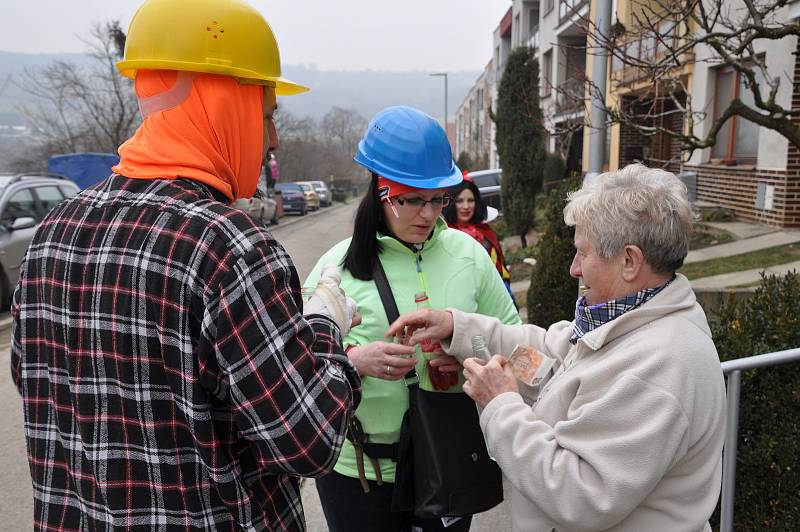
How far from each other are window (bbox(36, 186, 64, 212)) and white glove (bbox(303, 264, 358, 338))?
384 inches

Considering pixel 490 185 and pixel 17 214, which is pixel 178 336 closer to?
pixel 17 214

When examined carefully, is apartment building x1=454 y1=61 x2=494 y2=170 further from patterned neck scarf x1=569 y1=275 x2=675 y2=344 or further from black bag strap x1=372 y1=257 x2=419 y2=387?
patterned neck scarf x1=569 y1=275 x2=675 y2=344

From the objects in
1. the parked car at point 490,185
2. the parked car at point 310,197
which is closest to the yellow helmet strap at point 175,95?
the parked car at point 490,185

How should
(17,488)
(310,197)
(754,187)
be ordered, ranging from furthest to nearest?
(310,197) → (754,187) → (17,488)

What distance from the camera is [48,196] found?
1018 cm

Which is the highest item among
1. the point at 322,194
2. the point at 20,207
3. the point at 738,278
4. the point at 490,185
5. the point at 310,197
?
the point at 20,207

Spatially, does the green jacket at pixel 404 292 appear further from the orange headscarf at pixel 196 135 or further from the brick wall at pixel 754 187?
the brick wall at pixel 754 187

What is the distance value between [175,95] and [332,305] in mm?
614

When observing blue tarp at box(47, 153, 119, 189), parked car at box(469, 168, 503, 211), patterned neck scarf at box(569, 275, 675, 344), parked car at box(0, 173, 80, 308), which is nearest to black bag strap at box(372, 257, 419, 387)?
patterned neck scarf at box(569, 275, 675, 344)

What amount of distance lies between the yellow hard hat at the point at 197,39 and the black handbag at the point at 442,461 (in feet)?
4.08

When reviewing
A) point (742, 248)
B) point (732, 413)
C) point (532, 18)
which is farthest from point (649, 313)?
point (532, 18)

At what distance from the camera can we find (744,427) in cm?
257

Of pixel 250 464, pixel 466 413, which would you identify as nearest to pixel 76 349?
pixel 250 464

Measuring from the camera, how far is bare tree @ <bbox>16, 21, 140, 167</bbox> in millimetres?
18672
